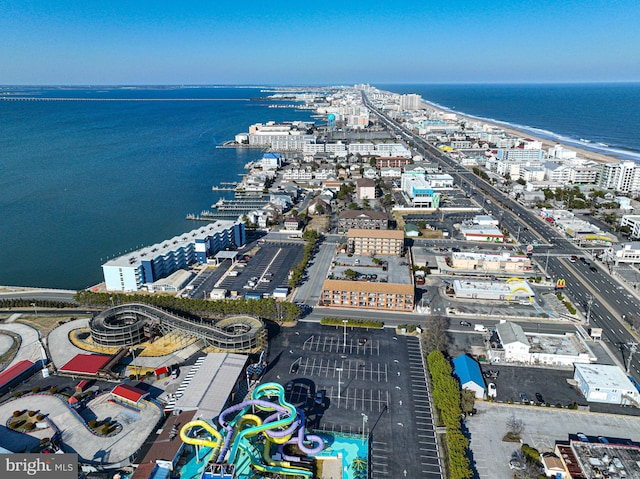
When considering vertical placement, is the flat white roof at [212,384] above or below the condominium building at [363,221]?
below

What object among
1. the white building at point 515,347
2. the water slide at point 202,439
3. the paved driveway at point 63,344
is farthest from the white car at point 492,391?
the paved driveway at point 63,344

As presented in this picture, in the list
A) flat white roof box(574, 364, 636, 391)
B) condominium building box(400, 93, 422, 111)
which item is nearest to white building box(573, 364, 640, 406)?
flat white roof box(574, 364, 636, 391)

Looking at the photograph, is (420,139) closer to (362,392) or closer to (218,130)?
(218,130)

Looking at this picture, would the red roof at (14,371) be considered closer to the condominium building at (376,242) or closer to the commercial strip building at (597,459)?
the condominium building at (376,242)

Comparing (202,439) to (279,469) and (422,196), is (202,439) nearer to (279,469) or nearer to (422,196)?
(279,469)

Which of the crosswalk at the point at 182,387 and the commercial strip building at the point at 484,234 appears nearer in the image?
the crosswalk at the point at 182,387

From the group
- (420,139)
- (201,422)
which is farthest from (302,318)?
(420,139)

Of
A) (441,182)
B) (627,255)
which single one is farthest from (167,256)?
(441,182)
